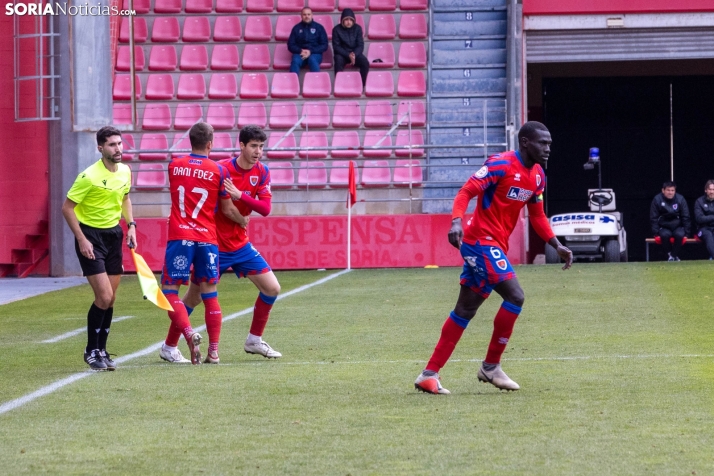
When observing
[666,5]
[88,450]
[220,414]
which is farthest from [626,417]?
[666,5]

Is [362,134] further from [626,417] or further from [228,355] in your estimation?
[626,417]

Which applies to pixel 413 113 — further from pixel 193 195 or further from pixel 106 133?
pixel 106 133

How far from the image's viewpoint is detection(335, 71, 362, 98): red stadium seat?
2386 centimetres

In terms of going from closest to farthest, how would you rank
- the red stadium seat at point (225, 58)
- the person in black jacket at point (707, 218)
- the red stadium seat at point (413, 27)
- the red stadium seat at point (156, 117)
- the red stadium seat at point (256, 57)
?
the person in black jacket at point (707, 218) → the red stadium seat at point (156, 117) → the red stadium seat at point (256, 57) → the red stadium seat at point (225, 58) → the red stadium seat at point (413, 27)

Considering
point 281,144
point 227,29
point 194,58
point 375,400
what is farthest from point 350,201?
point 375,400

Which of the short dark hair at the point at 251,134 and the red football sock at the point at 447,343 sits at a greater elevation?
the short dark hair at the point at 251,134

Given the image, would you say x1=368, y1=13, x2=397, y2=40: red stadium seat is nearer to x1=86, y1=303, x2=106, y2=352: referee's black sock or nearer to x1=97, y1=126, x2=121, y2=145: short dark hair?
x1=97, y1=126, x2=121, y2=145: short dark hair

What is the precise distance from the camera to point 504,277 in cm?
708

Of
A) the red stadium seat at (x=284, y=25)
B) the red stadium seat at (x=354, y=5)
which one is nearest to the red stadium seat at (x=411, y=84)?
the red stadium seat at (x=354, y=5)

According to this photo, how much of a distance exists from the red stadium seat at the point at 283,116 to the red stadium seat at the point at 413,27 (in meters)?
3.00

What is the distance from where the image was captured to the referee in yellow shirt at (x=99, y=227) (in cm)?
858

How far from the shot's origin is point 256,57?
24.8m

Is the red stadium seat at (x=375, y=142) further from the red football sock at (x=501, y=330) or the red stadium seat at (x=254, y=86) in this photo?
the red football sock at (x=501, y=330)

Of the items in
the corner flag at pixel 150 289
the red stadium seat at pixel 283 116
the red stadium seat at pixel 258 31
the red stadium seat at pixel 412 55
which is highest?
the red stadium seat at pixel 258 31
